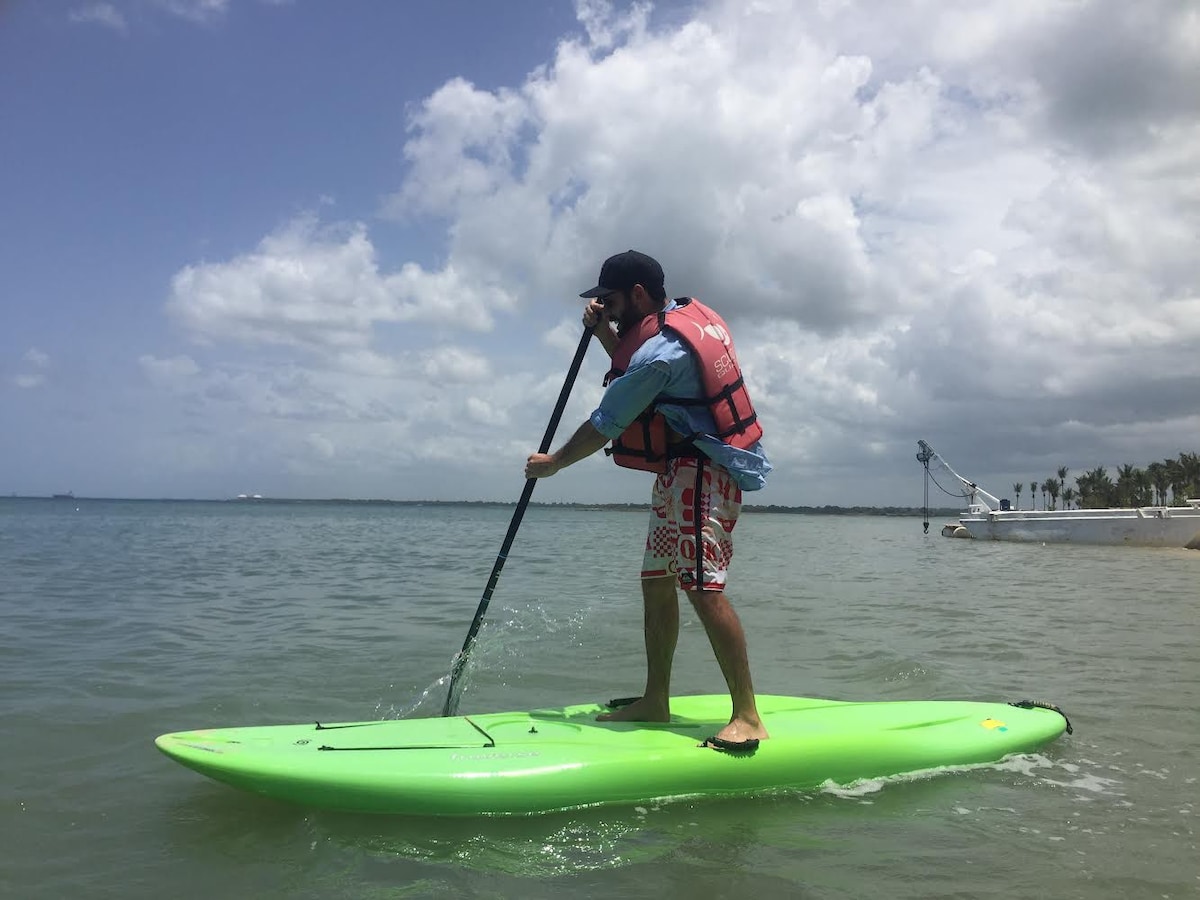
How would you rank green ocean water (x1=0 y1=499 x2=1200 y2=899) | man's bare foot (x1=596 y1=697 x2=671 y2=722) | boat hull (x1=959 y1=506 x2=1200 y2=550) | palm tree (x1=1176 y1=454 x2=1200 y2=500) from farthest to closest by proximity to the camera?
palm tree (x1=1176 y1=454 x2=1200 y2=500) < boat hull (x1=959 y1=506 x2=1200 y2=550) < man's bare foot (x1=596 y1=697 x2=671 y2=722) < green ocean water (x1=0 y1=499 x2=1200 y2=899)

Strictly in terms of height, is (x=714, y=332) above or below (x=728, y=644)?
above

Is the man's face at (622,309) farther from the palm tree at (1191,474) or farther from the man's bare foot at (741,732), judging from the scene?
the palm tree at (1191,474)

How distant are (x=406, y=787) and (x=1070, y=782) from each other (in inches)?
118

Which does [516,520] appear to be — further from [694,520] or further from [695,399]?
[695,399]

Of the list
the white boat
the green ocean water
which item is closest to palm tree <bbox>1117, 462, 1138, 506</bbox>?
the white boat

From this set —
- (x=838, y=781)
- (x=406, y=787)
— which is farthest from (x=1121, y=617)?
(x=406, y=787)

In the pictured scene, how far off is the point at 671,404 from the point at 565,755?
5.30 ft

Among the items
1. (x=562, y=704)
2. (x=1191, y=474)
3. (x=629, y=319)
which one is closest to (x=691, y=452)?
(x=629, y=319)

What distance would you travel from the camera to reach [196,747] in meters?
3.29

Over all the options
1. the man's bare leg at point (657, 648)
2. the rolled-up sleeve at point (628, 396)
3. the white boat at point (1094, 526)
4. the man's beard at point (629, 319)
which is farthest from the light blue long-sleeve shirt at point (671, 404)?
the white boat at point (1094, 526)

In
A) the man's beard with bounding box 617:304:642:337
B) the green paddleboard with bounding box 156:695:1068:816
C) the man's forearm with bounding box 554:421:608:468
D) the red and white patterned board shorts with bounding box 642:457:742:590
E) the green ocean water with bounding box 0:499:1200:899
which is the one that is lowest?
the green ocean water with bounding box 0:499:1200:899

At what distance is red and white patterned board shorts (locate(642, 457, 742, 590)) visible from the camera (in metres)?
3.62

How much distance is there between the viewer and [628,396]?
11.8 feet

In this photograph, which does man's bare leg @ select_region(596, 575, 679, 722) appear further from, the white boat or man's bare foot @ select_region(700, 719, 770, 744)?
the white boat
